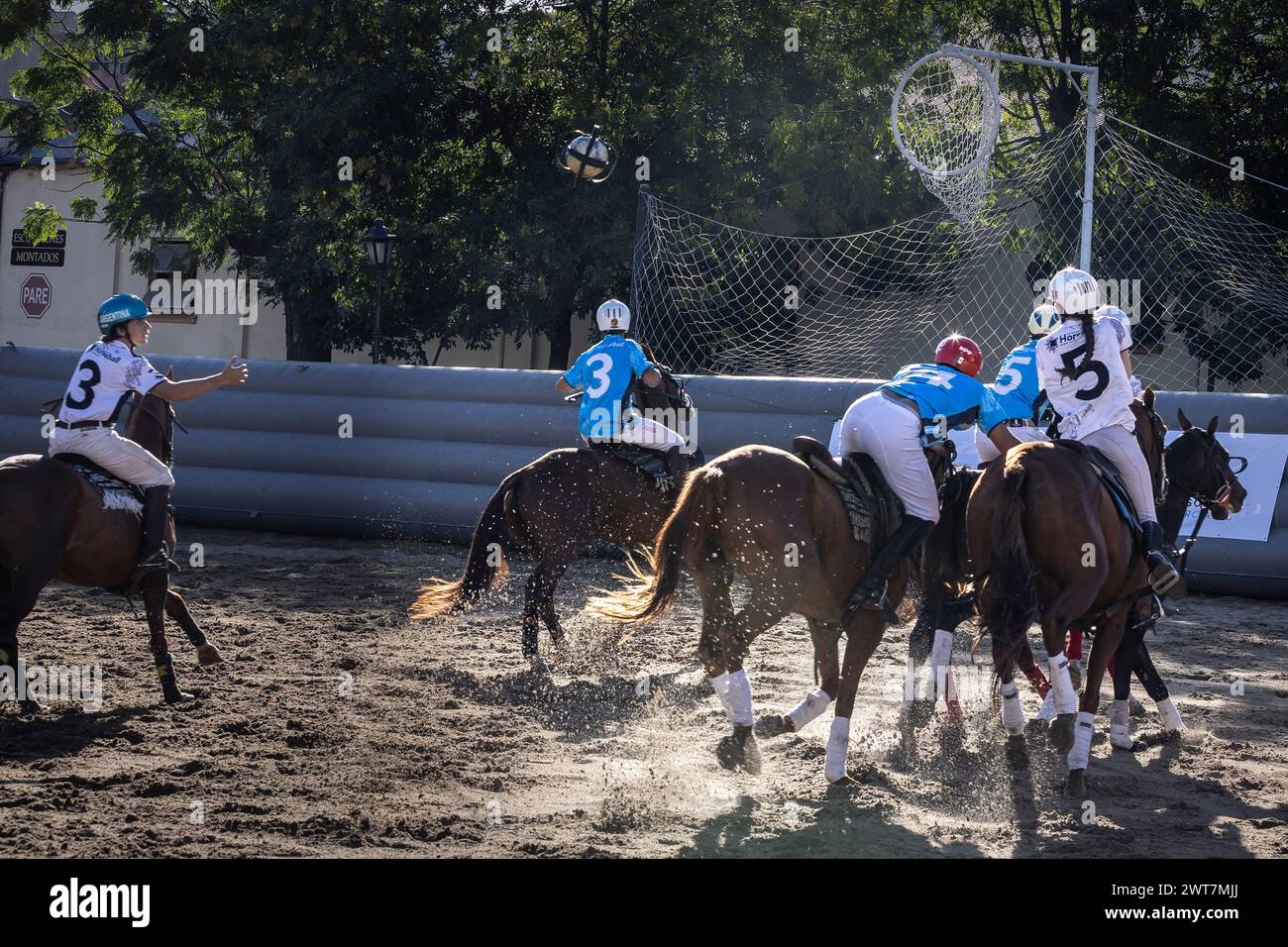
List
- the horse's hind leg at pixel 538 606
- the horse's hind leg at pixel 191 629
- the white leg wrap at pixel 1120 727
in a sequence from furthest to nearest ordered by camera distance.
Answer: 1. the horse's hind leg at pixel 538 606
2. the horse's hind leg at pixel 191 629
3. the white leg wrap at pixel 1120 727

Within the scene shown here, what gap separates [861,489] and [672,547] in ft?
3.14

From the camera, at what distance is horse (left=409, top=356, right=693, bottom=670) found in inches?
352

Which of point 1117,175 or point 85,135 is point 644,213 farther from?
point 85,135

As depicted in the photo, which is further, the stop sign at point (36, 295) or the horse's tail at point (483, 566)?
the stop sign at point (36, 295)

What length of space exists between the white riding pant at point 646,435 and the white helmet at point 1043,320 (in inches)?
100

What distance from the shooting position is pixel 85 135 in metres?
25.0

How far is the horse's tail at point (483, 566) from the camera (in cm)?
892

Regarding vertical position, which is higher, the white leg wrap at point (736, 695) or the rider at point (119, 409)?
the rider at point (119, 409)

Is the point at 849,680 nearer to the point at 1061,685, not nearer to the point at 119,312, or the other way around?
the point at 1061,685

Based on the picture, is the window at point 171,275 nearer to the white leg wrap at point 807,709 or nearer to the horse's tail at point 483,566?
the horse's tail at point 483,566

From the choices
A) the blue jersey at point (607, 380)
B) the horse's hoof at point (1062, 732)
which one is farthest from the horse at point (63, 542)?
the horse's hoof at point (1062, 732)

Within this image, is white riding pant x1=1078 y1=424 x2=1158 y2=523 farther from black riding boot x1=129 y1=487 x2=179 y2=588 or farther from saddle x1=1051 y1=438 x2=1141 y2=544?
black riding boot x1=129 y1=487 x2=179 y2=588

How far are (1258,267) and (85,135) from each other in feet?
66.0

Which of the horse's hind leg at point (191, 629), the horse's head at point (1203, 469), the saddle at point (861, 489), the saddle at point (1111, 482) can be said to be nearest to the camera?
the saddle at point (861, 489)
